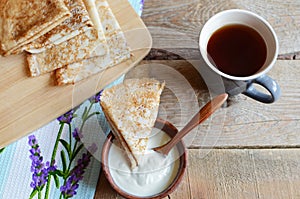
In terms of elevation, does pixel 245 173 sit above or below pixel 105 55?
below

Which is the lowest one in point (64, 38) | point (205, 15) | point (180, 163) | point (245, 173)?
point (245, 173)

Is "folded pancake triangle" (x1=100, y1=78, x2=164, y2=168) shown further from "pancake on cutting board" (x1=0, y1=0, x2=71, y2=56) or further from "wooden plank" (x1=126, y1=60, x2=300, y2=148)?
"pancake on cutting board" (x1=0, y1=0, x2=71, y2=56)

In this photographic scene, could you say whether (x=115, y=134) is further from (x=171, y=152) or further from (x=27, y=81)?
(x=27, y=81)

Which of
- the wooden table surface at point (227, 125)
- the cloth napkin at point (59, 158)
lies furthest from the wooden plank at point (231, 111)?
the cloth napkin at point (59, 158)

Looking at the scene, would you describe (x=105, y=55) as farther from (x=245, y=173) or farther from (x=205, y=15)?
(x=245, y=173)

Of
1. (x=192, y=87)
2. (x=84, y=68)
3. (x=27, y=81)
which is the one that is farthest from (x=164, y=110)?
(x=27, y=81)

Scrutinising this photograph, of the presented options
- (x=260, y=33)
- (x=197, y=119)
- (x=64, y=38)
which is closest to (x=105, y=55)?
(x=64, y=38)

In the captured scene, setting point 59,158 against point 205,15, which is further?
point 205,15
